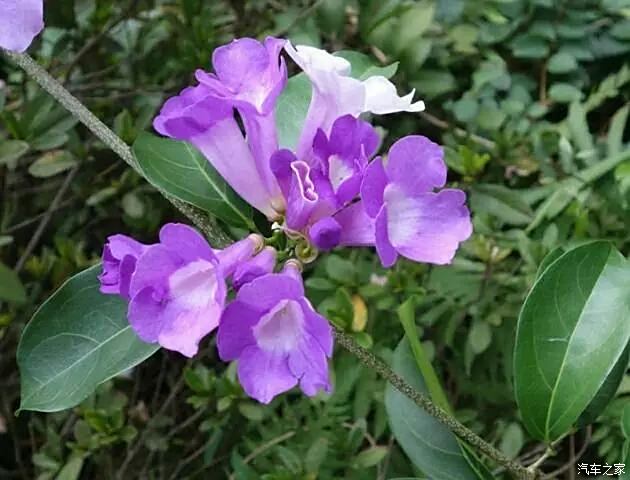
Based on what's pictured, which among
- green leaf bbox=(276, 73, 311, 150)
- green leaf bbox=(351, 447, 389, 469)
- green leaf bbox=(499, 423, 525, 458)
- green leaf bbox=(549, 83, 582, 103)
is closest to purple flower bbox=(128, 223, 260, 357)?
green leaf bbox=(276, 73, 311, 150)

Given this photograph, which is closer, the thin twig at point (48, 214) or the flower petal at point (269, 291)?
the flower petal at point (269, 291)

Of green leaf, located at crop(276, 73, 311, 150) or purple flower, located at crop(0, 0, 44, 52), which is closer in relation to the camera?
purple flower, located at crop(0, 0, 44, 52)

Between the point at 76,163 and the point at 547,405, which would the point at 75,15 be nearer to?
the point at 76,163

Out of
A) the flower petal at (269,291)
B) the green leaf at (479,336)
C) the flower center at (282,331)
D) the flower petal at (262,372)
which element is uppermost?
the flower petal at (269,291)

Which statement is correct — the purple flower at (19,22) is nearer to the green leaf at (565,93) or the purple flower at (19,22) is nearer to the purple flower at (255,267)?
the purple flower at (255,267)

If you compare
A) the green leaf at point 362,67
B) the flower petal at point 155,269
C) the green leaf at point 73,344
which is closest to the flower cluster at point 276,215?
the flower petal at point 155,269

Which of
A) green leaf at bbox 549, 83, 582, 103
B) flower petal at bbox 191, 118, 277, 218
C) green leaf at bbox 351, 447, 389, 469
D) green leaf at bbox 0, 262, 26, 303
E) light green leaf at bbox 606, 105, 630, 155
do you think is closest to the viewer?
flower petal at bbox 191, 118, 277, 218

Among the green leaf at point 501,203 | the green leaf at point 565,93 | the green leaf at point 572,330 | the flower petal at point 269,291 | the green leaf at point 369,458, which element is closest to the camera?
the flower petal at point 269,291

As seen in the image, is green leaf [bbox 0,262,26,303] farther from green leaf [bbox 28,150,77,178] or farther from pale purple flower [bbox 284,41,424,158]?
pale purple flower [bbox 284,41,424,158]

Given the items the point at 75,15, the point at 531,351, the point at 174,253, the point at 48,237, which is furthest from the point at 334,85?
the point at 48,237
